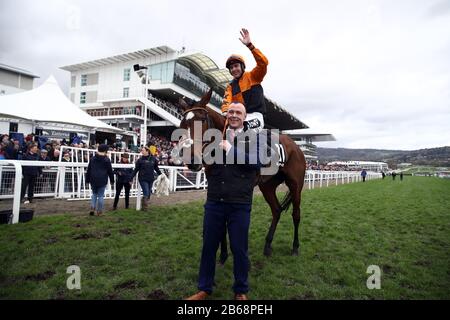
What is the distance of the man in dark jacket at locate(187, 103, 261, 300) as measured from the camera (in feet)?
8.71

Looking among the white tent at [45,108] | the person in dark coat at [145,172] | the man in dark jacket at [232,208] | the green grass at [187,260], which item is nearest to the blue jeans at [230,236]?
the man in dark jacket at [232,208]

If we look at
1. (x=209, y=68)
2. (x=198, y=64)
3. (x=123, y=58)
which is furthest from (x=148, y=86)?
(x=123, y=58)

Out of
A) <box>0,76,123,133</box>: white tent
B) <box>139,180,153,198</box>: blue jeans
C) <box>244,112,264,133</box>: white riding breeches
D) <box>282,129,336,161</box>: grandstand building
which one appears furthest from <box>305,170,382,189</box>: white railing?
<box>282,129,336,161</box>: grandstand building

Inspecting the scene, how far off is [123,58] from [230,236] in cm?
4332

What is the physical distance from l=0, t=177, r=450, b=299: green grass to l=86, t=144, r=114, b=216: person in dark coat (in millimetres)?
419

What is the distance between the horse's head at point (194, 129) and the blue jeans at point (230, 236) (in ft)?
1.53

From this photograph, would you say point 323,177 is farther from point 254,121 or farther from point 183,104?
point 183,104

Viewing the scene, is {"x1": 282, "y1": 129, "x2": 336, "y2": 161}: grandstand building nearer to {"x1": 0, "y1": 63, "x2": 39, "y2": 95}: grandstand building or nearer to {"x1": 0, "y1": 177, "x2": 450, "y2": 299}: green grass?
{"x1": 0, "y1": 63, "x2": 39, "y2": 95}: grandstand building

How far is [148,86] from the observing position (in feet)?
117

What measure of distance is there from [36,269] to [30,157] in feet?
19.5

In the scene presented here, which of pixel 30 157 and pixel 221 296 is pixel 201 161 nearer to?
pixel 221 296

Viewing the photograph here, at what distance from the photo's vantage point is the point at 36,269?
10.9ft

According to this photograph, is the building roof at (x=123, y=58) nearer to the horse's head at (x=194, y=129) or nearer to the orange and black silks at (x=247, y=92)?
the orange and black silks at (x=247, y=92)
